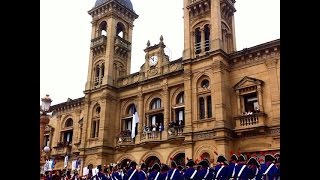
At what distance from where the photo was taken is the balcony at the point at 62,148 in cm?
3278

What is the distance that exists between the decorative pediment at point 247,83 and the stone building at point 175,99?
71 millimetres

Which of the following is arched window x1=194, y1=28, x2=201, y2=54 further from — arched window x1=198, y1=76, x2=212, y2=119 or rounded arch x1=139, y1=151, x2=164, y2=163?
rounded arch x1=139, y1=151, x2=164, y2=163

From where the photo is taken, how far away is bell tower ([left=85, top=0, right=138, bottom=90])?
104 ft

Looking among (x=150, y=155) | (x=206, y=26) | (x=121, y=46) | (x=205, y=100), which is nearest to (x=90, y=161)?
(x=150, y=155)

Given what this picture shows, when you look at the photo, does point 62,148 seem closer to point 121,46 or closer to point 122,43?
point 121,46

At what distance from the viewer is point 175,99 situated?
26.9 metres

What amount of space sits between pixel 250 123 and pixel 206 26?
9.04 meters

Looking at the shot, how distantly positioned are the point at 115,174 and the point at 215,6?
14.9m

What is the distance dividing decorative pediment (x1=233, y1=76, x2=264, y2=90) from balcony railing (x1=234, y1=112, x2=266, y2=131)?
2.32 meters

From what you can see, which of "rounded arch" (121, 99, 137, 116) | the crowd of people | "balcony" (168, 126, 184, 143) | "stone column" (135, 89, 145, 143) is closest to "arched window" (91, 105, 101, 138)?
"rounded arch" (121, 99, 137, 116)

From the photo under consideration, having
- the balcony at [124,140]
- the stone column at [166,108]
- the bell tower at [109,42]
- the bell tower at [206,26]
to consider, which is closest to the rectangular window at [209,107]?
the bell tower at [206,26]

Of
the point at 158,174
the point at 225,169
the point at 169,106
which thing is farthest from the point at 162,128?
the point at 225,169
